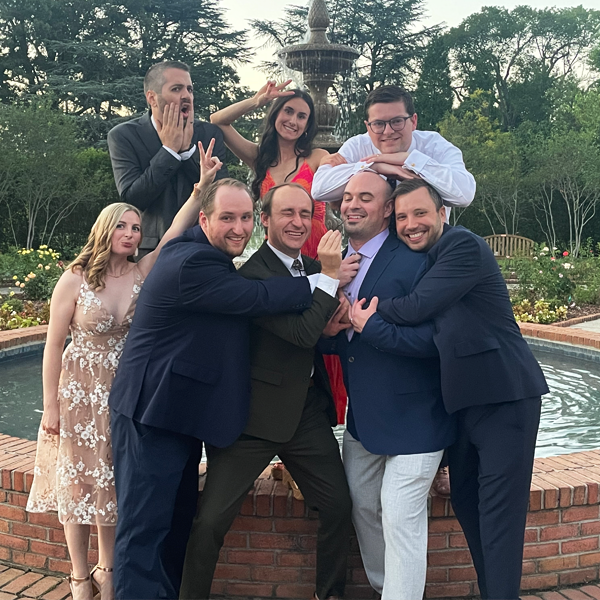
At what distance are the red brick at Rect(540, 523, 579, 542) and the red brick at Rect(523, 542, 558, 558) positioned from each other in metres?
0.03

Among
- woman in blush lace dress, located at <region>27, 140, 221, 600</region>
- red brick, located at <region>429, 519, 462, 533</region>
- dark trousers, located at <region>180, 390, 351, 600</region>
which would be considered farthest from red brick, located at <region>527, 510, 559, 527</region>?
woman in blush lace dress, located at <region>27, 140, 221, 600</region>

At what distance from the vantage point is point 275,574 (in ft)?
Answer: 10.6

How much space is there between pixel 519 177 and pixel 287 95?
2520 cm

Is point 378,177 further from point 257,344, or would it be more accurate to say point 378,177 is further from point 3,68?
point 3,68

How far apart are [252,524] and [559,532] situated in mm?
1464

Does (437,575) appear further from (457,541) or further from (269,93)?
(269,93)

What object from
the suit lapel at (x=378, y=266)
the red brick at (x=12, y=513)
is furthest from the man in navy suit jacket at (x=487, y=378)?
the red brick at (x=12, y=513)

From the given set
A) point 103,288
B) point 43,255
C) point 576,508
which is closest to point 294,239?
point 103,288

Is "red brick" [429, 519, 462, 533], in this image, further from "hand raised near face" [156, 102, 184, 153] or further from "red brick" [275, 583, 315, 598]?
"hand raised near face" [156, 102, 184, 153]

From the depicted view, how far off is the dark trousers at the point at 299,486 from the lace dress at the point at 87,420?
503 millimetres

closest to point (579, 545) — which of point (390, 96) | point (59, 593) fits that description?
point (390, 96)

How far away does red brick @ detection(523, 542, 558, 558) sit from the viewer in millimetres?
3250

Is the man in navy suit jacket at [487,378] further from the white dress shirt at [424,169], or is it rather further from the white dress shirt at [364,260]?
the white dress shirt at [424,169]

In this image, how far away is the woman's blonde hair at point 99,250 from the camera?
3.12m
